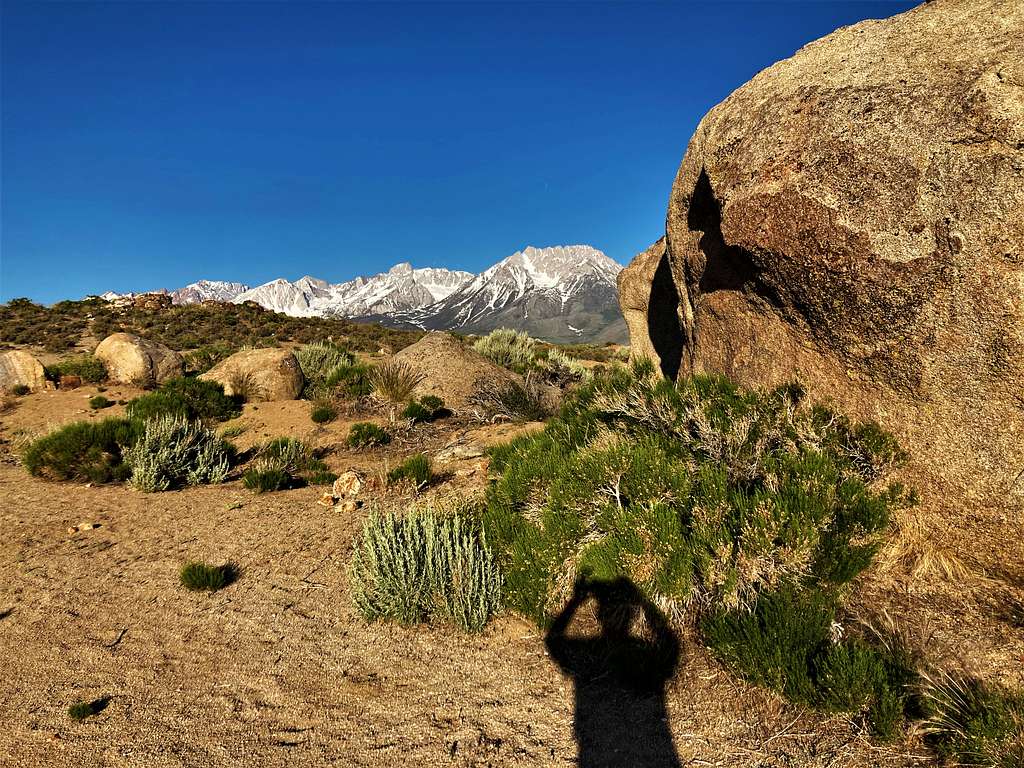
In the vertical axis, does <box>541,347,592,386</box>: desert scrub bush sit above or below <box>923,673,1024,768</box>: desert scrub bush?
above

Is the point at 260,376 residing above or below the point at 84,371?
below

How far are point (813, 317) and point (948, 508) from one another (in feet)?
4.75

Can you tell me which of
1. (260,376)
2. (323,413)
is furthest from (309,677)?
(260,376)

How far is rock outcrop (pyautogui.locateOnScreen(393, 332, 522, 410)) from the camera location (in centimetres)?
1115

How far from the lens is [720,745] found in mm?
2523

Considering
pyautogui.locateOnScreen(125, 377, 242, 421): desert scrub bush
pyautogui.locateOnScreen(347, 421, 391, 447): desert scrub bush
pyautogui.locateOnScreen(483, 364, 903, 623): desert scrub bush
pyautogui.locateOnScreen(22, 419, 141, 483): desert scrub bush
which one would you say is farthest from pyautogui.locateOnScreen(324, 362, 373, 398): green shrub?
pyautogui.locateOnScreen(483, 364, 903, 623): desert scrub bush

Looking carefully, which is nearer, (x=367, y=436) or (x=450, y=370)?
(x=367, y=436)

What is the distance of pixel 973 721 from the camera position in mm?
2123

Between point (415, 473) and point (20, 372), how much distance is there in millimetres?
12441

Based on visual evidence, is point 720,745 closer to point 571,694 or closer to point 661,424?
point 571,694

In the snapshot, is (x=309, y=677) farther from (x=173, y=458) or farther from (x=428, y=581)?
(x=173, y=458)

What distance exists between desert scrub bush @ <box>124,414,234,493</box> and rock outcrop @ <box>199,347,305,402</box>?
447 centimetres

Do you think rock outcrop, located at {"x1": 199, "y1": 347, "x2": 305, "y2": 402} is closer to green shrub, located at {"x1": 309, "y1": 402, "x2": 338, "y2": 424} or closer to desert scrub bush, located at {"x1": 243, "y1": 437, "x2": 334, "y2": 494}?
green shrub, located at {"x1": 309, "y1": 402, "x2": 338, "y2": 424}

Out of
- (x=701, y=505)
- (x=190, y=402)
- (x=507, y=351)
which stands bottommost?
Result: (x=701, y=505)
